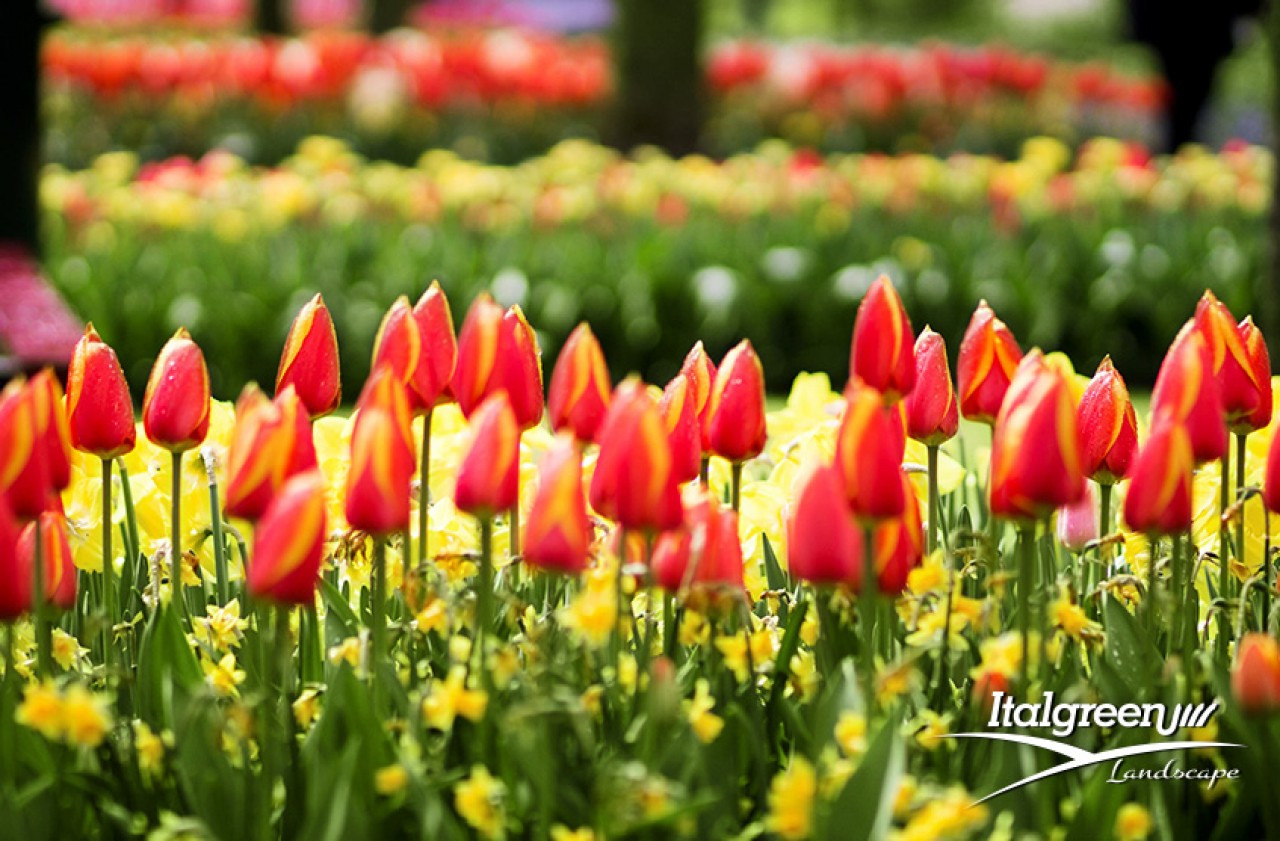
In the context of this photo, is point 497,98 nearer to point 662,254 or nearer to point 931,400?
point 662,254

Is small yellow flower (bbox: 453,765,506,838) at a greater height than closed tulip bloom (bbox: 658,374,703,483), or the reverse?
closed tulip bloom (bbox: 658,374,703,483)

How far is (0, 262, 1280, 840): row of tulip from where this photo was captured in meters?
1.83

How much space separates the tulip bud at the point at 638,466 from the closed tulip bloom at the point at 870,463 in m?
0.17

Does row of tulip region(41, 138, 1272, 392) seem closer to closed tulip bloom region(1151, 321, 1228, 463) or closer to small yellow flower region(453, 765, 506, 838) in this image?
closed tulip bloom region(1151, 321, 1228, 463)

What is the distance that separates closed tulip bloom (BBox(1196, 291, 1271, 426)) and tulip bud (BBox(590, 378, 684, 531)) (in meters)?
0.76

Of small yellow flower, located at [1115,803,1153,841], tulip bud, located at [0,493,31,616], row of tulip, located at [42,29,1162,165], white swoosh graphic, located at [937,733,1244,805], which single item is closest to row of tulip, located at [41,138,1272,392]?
row of tulip, located at [42,29,1162,165]

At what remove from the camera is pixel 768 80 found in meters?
15.4

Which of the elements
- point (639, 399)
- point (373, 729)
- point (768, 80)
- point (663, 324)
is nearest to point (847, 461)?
point (639, 399)

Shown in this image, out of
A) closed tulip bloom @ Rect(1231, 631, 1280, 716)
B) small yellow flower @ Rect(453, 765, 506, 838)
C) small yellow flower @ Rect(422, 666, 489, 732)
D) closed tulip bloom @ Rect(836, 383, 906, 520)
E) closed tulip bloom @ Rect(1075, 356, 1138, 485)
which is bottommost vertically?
small yellow flower @ Rect(453, 765, 506, 838)

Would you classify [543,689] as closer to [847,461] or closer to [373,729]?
[373,729]

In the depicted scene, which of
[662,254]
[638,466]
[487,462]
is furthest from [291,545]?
[662,254]

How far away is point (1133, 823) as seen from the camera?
1.82 m

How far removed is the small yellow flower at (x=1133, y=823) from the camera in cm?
181

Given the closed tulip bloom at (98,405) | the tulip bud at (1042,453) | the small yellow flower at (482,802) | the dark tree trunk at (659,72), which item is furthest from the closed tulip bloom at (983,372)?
the dark tree trunk at (659,72)
